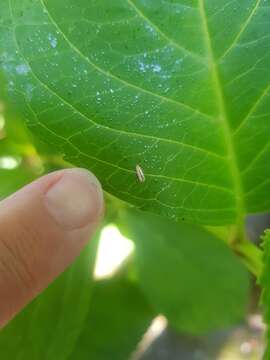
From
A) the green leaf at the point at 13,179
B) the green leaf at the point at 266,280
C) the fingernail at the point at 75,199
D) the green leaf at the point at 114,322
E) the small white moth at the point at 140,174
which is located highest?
the small white moth at the point at 140,174

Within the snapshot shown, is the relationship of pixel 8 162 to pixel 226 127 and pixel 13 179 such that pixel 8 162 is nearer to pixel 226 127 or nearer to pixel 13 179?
pixel 13 179

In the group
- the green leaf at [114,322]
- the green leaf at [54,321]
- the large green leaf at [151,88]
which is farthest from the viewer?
the green leaf at [114,322]

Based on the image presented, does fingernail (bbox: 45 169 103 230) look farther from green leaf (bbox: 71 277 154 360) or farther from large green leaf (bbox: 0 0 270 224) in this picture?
green leaf (bbox: 71 277 154 360)

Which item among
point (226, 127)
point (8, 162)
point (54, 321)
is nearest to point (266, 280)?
point (226, 127)

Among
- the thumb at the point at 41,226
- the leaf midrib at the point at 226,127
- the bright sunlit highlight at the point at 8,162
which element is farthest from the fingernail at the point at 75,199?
the bright sunlit highlight at the point at 8,162

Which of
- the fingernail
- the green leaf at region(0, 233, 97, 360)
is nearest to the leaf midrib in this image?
the fingernail

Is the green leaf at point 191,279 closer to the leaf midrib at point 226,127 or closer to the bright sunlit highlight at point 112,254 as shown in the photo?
the bright sunlit highlight at point 112,254

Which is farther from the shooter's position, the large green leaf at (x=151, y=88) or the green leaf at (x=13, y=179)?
the green leaf at (x=13, y=179)
